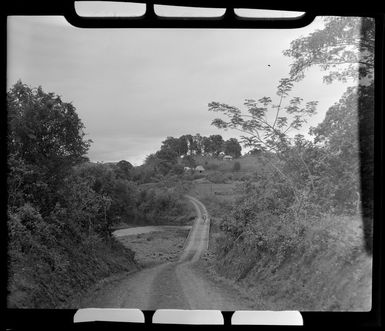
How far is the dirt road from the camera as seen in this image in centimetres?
260

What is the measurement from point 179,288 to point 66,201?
1139 mm

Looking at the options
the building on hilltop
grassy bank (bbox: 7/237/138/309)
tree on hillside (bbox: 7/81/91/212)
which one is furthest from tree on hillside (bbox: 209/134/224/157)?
grassy bank (bbox: 7/237/138/309)

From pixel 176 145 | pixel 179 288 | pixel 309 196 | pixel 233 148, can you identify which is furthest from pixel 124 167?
pixel 309 196

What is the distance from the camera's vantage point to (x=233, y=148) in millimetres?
3061

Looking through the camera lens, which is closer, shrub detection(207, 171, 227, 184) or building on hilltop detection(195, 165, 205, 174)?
building on hilltop detection(195, 165, 205, 174)

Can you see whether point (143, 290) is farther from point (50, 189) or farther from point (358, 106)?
point (358, 106)

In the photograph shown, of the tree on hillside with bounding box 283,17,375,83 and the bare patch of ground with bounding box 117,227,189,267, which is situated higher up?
the tree on hillside with bounding box 283,17,375,83

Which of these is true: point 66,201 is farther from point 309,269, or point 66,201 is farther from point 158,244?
point 309,269

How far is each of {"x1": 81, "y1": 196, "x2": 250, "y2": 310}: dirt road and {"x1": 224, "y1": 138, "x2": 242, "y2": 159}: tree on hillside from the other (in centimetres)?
44

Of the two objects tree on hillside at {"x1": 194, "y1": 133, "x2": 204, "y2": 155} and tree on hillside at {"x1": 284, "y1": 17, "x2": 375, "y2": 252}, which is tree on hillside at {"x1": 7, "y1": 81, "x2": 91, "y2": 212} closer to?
tree on hillside at {"x1": 194, "y1": 133, "x2": 204, "y2": 155}

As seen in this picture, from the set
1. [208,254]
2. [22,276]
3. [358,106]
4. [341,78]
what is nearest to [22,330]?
[22,276]

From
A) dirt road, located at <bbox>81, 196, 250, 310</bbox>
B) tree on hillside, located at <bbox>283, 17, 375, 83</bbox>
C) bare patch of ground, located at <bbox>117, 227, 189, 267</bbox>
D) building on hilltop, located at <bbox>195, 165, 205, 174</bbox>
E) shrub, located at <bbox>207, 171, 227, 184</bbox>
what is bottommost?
dirt road, located at <bbox>81, 196, 250, 310</bbox>

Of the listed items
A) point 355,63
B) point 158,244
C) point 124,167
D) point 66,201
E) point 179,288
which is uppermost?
point 355,63

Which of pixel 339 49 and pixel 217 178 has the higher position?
pixel 339 49
